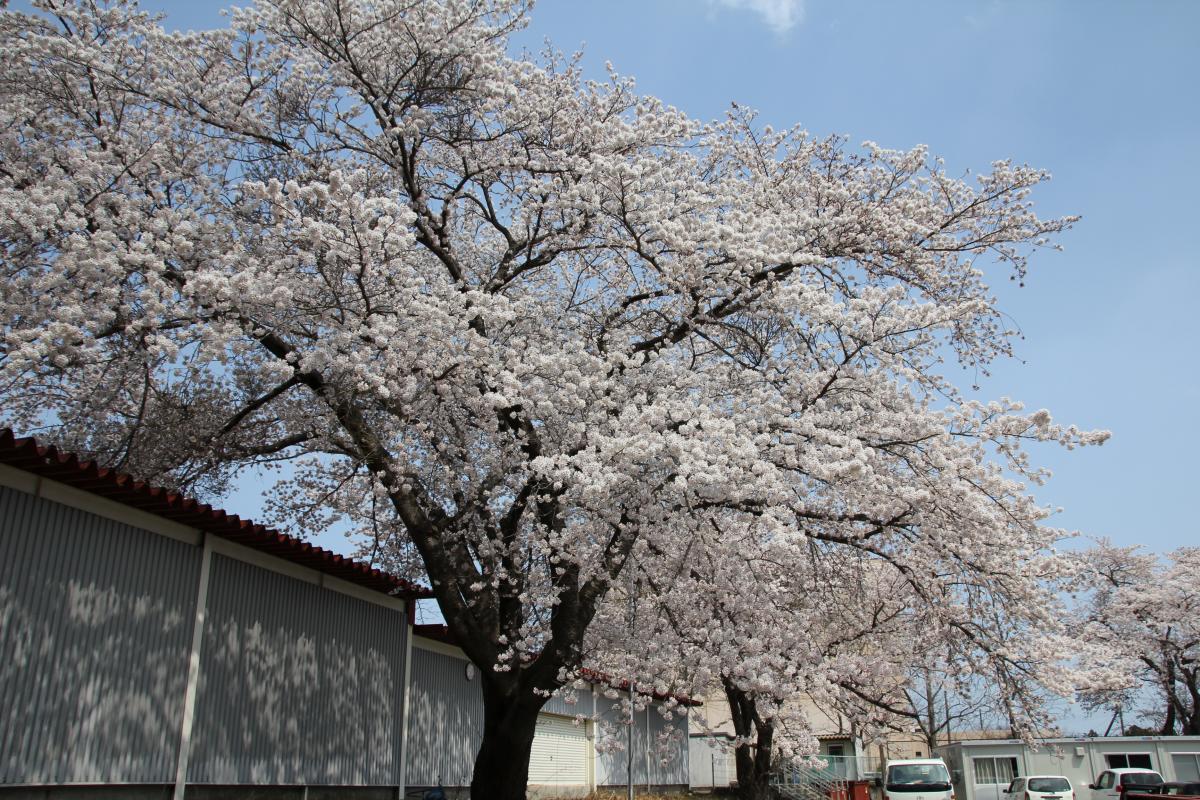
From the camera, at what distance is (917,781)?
17.5 meters

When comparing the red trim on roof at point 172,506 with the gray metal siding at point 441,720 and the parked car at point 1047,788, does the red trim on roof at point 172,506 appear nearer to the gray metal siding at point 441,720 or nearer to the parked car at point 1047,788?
the gray metal siding at point 441,720

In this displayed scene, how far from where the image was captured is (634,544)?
9.71 meters

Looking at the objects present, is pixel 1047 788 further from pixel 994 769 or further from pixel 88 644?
pixel 88 644

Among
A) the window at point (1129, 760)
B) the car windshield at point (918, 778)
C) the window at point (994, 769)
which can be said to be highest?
the car windshield at point (918, 778)

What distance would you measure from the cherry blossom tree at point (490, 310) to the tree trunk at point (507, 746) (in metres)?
0.04

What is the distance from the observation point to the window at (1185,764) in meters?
24.4

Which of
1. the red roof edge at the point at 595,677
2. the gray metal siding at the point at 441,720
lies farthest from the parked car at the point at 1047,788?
the gray metal siding at the point at 441,720

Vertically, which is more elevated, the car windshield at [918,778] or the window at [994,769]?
the car windshield at [918,778]

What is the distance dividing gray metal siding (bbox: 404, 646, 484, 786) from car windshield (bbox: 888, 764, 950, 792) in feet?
28.0

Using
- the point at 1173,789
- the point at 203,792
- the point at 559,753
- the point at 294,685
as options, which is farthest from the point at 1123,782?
the point at 203,792

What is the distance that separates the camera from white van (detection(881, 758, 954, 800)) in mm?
17141

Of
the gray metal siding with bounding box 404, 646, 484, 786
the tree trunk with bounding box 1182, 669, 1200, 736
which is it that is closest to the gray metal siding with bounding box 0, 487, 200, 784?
the gray metal siding with bounding box 404, 646, 484, 786

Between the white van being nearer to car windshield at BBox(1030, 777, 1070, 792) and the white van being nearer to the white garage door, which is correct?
car windshield at BBox(1030, 777, 1070, 792)

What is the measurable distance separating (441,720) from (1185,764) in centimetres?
2196
